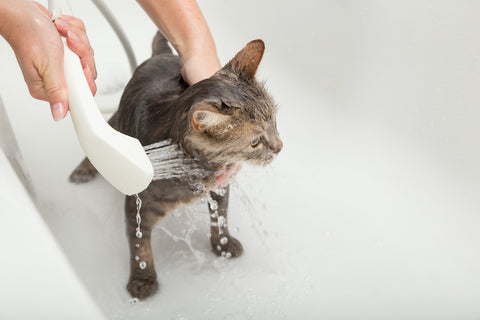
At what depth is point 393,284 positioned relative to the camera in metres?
1.38

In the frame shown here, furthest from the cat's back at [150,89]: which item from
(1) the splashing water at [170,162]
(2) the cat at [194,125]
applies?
(1) the splashing water at [170,162]

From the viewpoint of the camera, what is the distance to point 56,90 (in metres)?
0.86

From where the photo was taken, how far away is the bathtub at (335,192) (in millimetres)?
1331

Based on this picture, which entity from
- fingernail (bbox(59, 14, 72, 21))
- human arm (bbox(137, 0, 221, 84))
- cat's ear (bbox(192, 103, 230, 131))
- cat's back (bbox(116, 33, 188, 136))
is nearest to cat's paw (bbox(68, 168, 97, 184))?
cat's back (bbox(116, 33, 188, 136))

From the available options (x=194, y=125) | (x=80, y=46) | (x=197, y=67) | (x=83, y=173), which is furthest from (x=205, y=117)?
(x=83, y=173)

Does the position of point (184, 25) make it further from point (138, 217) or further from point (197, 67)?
point (138, 217)

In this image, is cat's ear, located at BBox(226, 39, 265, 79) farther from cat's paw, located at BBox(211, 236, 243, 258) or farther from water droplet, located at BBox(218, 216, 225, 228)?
cat's paw, located at BBox(211, 236, 243, 258)

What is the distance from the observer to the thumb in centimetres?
86

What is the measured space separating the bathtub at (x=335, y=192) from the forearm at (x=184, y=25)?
481mm

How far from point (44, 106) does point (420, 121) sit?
1355 millimetres

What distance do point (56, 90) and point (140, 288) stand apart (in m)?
0.64

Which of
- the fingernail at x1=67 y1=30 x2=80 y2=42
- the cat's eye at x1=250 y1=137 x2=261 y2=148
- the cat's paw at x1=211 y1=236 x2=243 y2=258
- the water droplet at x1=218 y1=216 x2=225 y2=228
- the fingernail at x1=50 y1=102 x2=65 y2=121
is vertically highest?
the fingernail at x1=67 y1=30 x2=80 y2=42

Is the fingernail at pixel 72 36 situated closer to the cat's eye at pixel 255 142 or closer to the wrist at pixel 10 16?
the wrist at pixel 10 16

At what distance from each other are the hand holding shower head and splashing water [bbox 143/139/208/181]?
16cm
